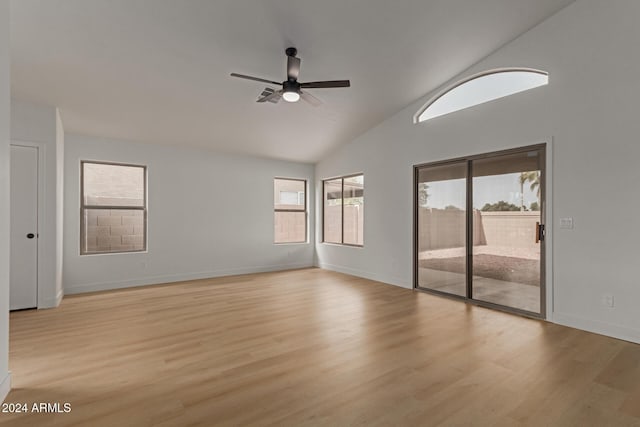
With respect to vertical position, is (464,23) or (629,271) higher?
(464,23)

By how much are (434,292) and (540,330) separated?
5.75 ft

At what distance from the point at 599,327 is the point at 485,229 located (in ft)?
5.33

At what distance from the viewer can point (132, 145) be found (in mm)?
5770

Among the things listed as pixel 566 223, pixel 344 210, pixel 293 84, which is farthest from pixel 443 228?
pixel 293 84

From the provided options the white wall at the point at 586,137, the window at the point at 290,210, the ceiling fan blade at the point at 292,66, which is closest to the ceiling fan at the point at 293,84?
the ceiling fan blade at the point at 292,66

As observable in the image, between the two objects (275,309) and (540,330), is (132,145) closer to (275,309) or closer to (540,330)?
(275,309)

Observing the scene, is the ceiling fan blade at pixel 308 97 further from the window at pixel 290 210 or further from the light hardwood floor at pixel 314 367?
the window at pixel 290 210

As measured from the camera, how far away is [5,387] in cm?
221

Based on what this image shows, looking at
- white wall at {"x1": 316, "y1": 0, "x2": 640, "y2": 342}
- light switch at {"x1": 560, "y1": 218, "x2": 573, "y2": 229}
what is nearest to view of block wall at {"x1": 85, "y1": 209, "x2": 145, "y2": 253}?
white wall at {"x1": 316, "y1": 0, "x2": 640, "y2": 342}

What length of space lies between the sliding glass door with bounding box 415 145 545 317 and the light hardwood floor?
0.42 metres

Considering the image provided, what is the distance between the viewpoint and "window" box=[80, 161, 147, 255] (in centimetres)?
546

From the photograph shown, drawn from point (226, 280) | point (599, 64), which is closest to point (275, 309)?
point (226, 280)

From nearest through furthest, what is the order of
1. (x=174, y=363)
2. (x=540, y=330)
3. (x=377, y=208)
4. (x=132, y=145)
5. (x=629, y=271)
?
(x=174, y=363) < (x=629, y=271) < (x=540, y=330) < (x=132, y=145) < (x=377, y=208)

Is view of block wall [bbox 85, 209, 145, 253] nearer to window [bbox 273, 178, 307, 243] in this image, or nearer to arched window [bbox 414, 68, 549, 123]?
window [bbox 273, 178, 307, 243]
